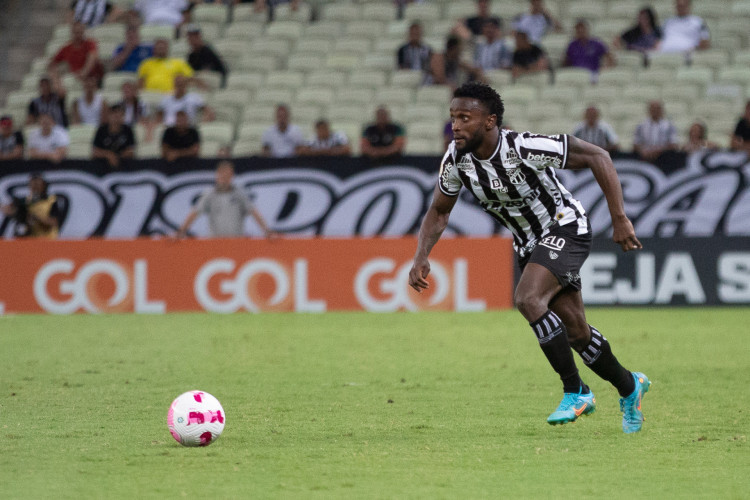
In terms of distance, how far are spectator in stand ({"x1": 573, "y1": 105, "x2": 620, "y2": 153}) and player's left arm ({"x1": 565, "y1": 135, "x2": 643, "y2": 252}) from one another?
30.0 ft

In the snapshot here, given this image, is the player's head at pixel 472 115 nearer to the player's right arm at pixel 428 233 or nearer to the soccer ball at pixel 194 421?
the player's right arm at pixel 428 233

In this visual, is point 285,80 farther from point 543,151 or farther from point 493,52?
point 543,151

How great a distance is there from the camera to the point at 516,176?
6.73m

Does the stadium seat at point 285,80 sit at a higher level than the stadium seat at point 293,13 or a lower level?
lower

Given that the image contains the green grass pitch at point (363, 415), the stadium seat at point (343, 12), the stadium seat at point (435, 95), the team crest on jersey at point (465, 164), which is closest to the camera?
the green grass pitch at point (363, 415)

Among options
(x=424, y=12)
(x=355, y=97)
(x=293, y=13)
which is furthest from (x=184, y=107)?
(x=424, y=12)

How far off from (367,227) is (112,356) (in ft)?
19.7

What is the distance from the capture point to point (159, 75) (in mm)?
18734

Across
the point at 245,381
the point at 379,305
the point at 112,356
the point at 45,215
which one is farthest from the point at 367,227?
the point at 245,381

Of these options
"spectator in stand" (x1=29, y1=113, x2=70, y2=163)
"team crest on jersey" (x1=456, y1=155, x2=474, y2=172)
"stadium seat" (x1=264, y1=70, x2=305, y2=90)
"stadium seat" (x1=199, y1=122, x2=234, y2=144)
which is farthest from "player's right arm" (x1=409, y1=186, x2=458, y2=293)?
"stadium seat" (x1=264, y1=70, x2=305, y2=90)

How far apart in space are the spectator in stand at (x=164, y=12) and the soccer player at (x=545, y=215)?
14.8 m

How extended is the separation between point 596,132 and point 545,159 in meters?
9.34

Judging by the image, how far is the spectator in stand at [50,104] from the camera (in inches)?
727

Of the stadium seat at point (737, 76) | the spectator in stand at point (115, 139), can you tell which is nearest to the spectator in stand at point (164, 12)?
the spectator in stand at point (115, 139)
